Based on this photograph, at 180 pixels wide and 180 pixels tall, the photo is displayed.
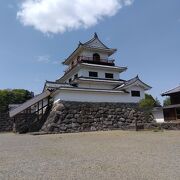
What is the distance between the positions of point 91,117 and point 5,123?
13.3 m

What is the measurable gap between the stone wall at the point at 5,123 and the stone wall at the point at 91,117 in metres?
10.0

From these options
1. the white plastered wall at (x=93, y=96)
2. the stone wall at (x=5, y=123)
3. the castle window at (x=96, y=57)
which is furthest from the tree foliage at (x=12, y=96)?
the white plastered wall at (x=93, y=96)

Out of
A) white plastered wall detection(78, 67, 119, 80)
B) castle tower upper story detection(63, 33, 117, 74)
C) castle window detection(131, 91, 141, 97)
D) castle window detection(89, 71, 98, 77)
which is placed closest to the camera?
castle window detection(131, 91, 141, 97)

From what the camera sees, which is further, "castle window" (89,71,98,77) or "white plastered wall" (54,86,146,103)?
"castle window" (89,71,98,77)

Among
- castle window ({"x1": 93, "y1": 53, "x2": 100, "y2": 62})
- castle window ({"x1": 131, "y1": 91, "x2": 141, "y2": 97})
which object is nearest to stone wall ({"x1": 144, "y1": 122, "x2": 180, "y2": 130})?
castle window ({"x1": 131, "y1": 91, "x2": 141, "y2": 97})

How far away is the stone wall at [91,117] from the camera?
Result: 2217cm

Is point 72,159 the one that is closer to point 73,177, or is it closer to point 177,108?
point 73,177

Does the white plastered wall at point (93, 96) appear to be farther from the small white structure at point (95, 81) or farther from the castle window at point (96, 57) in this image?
the castle window at point (96, 57)

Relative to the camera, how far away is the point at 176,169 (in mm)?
5742

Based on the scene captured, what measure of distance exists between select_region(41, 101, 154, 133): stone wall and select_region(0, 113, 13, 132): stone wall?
10.0 meters

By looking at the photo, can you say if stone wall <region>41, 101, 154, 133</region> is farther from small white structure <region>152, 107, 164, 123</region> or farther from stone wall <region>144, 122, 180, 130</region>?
small white structure <region>152, 107, 164, 123</region>

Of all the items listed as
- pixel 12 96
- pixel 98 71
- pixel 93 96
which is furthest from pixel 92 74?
pixel 12 96

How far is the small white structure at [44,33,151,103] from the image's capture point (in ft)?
80.9

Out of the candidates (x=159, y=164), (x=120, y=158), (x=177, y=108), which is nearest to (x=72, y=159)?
(x=120, y=158)
